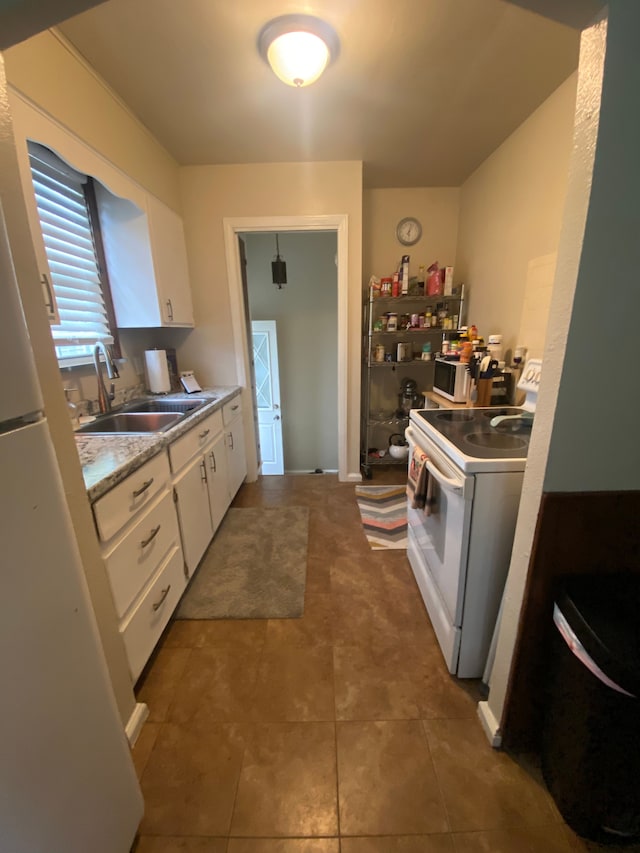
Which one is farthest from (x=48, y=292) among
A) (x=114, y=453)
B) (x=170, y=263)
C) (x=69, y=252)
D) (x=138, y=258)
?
(x=170, y=263)

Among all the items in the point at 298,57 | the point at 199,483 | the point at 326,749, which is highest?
the point at 298,57

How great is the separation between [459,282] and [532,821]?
10.8ft

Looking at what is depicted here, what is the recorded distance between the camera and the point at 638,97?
69 cm

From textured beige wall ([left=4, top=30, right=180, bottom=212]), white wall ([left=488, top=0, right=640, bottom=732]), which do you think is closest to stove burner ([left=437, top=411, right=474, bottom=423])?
white wall ([left=488, top=0, right=640, bottom=732])

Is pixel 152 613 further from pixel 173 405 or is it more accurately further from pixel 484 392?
pixel 484 392

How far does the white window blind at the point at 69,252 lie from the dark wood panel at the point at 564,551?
2.17m

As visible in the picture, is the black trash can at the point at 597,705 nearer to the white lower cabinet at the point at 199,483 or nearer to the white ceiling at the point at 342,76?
the white lower cabinet at the point at 199,483

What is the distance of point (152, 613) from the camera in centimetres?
138

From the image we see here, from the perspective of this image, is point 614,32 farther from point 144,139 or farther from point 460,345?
point 144,139

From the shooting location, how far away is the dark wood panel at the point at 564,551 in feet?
2.92

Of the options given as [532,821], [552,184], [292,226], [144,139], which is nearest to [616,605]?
[532,821]

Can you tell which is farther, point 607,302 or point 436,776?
point 436,776

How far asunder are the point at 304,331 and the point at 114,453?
124 inches

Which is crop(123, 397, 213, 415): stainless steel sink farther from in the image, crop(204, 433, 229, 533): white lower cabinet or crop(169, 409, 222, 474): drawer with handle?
crop(204, 433, 229, 533): white lower cabinet
